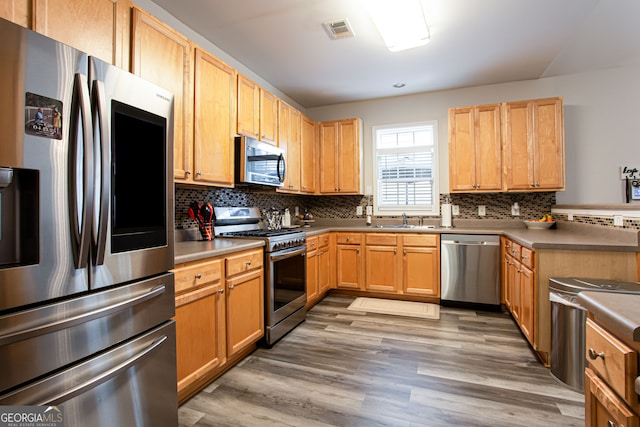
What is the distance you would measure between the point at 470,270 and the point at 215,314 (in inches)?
112

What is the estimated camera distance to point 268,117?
340cm

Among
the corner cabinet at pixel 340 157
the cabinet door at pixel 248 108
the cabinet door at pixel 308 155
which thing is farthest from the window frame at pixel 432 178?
the cabinet door at pixel 248 108

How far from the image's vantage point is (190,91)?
7.65 feet

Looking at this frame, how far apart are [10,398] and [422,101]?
4701 mm

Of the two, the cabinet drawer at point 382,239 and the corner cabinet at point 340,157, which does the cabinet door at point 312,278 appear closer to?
the cabinet drawer at point 382,239

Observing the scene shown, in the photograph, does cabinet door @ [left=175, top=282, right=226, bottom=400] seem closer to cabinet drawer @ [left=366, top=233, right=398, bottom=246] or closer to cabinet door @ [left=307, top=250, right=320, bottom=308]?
cabinet door @ [left=307, top=250, right=320, bottom=308]

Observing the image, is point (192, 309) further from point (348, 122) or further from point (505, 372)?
point (348, 122)

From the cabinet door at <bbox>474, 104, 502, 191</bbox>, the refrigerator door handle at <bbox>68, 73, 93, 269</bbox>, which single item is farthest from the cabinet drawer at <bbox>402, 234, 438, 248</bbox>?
the refrigerator door handle at <bbox>68, 73, 93, 269</bbox>

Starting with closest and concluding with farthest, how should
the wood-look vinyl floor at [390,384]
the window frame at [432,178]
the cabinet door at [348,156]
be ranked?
the wood-look vinyl floor at [390,384]
the window frame at [432,178]
the cabinet door at [348,156]

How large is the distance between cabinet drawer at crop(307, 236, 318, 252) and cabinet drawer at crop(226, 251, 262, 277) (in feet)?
3.26

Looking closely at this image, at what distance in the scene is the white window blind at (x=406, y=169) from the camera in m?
4.43

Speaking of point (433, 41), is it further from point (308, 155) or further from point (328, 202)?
point (328, 202)

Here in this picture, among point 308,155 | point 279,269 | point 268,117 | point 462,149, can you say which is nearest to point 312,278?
point 279,269

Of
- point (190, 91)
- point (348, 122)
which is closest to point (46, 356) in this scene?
point (190, 91)
